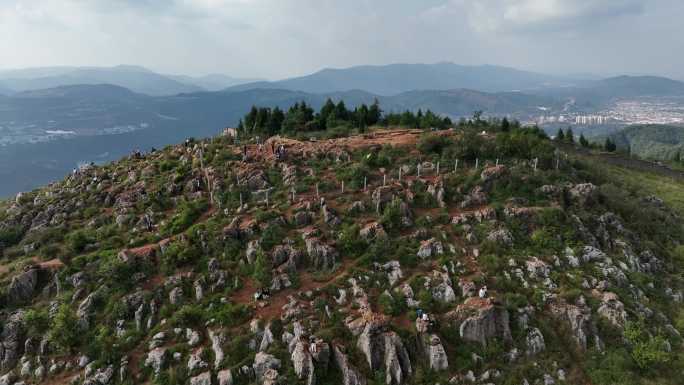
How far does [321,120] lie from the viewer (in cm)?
5509

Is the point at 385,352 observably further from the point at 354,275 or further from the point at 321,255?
the point at 321,255

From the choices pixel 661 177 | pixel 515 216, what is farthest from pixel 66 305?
→ pixel 661 177

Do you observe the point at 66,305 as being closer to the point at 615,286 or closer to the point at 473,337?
the point at 473,337

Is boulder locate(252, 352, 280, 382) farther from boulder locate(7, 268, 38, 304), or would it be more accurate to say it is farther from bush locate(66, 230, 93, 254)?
bush locate(66, 230, 93, 254)

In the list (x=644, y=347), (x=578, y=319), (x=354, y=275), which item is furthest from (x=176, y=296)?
(x=644, y=347)

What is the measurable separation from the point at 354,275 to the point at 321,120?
3446 centimetres

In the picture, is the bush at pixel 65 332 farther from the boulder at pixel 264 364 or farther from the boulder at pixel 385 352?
the boulder at pixel 385 352

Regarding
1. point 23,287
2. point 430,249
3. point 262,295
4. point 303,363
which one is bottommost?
point 303,363

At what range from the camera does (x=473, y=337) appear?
20422mm

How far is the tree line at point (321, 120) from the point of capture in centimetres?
5297

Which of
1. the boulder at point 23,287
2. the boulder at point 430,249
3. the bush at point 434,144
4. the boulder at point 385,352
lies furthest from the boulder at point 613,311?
the boulder at point 23,287

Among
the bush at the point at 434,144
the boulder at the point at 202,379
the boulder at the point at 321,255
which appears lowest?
the boulder at the point at 202,379

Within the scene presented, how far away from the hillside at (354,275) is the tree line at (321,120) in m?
15.6

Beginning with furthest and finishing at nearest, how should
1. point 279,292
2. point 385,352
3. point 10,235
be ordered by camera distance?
point 10,235
point 279,292
point 385,352
